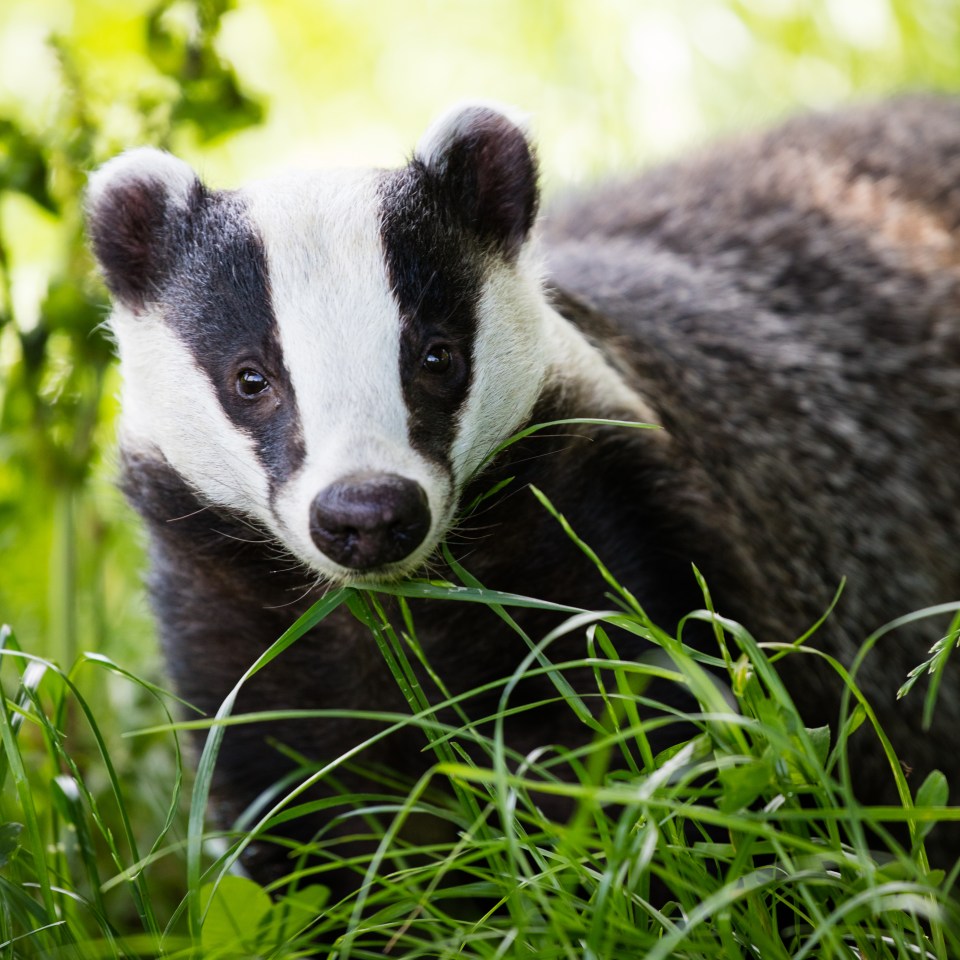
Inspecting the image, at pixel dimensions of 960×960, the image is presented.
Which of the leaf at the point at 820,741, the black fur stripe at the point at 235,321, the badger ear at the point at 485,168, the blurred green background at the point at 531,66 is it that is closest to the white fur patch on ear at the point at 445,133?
the badger ear at the point at 485,168

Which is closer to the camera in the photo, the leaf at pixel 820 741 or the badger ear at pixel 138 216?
the leaf at pixel 820 741

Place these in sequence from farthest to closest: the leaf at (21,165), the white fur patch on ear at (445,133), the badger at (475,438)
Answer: the leaf at (21,165)
the white fur patch on ear at (445,133)
the badger at (475,438)

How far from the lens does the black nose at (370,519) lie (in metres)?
1.93

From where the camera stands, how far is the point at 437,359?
2.23 m

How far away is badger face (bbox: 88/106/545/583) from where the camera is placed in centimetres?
204

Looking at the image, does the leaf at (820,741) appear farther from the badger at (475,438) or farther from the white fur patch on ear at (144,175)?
the white fur patch on ear at (144,175)

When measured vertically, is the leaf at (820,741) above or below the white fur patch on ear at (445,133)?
below

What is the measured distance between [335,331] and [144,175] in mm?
596

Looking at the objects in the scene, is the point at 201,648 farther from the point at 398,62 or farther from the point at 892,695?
the point at 398,62

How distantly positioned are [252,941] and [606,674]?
0.80 m

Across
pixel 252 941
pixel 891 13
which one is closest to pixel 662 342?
pixel 252 941

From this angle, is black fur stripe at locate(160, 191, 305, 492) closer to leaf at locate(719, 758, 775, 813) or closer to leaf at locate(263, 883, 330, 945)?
leaf at locate(263, 883, 330, 945)

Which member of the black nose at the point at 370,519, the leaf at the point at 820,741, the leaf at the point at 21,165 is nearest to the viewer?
the leaf at the point at 820,741

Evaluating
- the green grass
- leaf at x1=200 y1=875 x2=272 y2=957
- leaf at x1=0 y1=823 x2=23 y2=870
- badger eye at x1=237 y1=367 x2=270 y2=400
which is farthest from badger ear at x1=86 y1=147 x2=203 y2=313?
leaf at x1=200 y1=875 x2=272 y2=957
